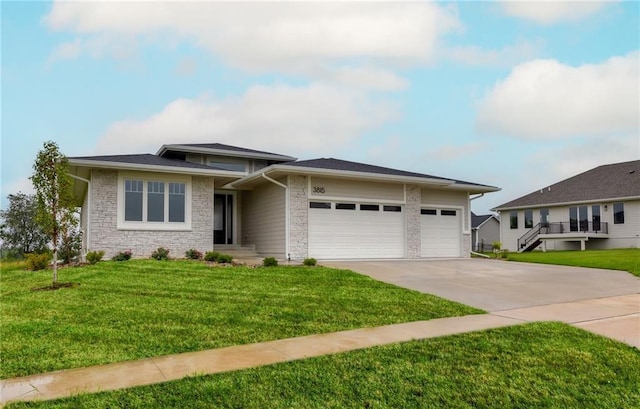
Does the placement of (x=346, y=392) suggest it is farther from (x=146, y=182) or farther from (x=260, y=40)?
(x=146, y=182)

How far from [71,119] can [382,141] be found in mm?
13427

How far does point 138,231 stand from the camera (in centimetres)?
1586

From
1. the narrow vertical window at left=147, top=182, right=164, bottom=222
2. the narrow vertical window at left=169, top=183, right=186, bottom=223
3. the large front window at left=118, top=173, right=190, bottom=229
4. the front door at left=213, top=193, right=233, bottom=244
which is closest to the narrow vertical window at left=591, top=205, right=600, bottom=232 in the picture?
the front door at left=213, top=193, right=233, bottom=244

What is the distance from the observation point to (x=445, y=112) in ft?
57.1

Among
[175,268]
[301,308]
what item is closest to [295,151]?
[175,268]

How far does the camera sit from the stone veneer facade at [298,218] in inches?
633

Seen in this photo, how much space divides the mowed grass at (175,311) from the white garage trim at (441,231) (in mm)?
8231

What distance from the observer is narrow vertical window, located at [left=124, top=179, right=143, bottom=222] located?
15.8m

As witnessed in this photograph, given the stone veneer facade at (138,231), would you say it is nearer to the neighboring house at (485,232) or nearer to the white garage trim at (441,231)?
the white garage trim at (441,231)

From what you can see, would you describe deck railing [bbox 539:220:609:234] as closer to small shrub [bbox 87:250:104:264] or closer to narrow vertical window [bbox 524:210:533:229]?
narrow vertical window [bbox 524:210:533:229]

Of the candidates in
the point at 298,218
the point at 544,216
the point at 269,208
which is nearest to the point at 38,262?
the point at 269,208

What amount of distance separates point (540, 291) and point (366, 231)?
797cm

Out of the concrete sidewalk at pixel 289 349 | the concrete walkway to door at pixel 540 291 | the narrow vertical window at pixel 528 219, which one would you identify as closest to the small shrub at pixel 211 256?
the concrete walkway to door at pixel 540 291

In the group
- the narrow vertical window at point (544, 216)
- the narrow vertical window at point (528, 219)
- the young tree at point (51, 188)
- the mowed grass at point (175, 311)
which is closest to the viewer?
the mowed grass at point (175, 311)
